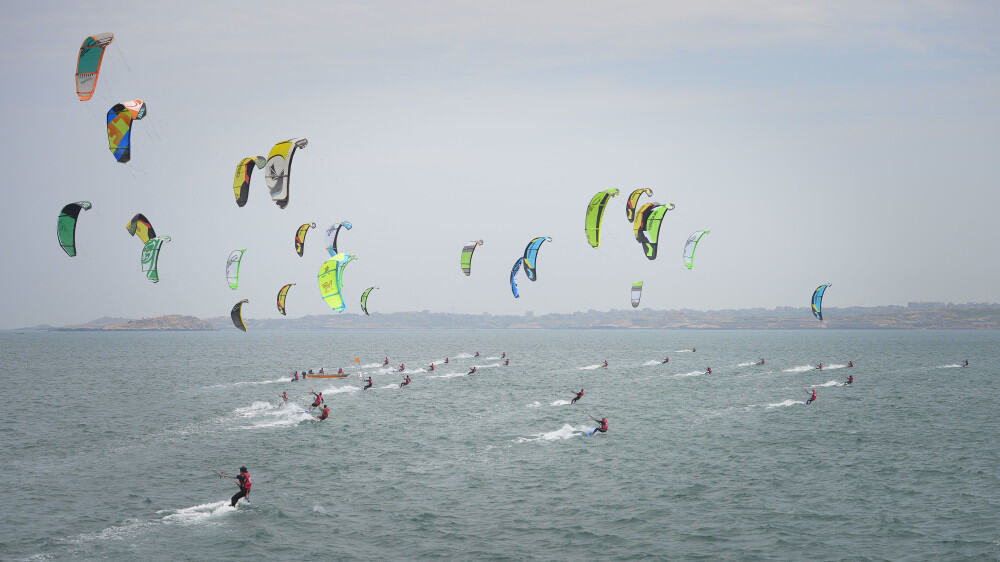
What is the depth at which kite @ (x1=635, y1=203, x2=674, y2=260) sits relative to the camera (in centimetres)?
5656

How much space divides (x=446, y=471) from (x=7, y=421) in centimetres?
3333

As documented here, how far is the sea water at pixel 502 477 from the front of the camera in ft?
77.7

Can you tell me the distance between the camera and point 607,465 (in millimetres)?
35031

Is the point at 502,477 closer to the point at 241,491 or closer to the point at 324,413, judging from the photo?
the point at 241,491

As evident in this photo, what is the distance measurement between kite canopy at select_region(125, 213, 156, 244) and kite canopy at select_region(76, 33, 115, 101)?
1986 cm

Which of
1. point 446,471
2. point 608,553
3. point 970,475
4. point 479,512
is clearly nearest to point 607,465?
point 446,471

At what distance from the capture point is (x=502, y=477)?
106 feet

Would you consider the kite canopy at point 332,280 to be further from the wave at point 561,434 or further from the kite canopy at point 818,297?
the kite canopy at point 818,297

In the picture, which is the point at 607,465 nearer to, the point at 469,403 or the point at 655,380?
the point at 469,403

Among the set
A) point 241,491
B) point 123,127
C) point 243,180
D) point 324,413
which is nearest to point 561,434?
point 324,413

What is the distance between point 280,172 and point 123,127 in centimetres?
762

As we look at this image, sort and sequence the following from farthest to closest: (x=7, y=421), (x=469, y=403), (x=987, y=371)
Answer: (x=987, y=371)
(x=469, y=403)
(x=7, y=421)

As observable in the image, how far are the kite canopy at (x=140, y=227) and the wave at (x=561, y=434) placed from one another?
28892mm

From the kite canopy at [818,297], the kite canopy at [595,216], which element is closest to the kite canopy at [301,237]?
the kite canopy at [595,216]
